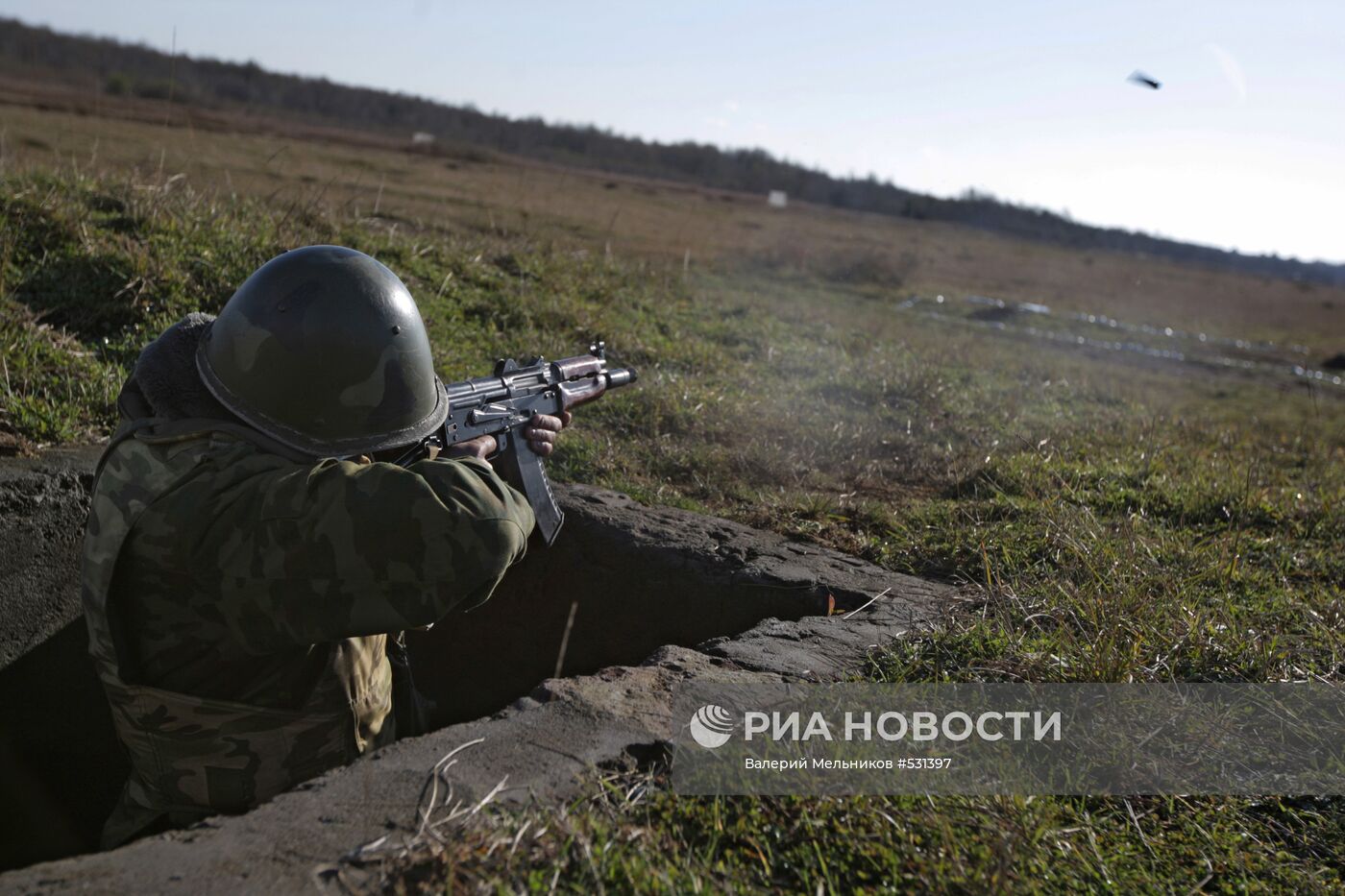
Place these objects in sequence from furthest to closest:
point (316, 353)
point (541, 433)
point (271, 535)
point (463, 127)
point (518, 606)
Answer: point (463, 127) < point (518, 606) < point (541, 433) < point (316, 353) < point (271, 535)

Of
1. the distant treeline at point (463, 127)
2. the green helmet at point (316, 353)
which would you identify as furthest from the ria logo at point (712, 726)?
the distant treeline at point (463, 127)

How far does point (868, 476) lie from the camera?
5.01 metres

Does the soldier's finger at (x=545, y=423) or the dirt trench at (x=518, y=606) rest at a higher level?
the soldier's finger at (x=545, y=423)

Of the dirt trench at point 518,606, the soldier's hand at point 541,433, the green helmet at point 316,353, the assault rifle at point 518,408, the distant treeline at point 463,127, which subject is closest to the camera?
the green helmet at point 316,353

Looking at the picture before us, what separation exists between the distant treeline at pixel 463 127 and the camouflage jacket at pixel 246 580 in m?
42.0

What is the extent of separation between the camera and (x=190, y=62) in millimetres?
53250

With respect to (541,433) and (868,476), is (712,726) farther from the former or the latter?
(868,476)

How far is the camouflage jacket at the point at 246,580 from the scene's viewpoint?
6.88ft

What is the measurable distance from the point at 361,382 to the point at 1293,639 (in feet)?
9.43

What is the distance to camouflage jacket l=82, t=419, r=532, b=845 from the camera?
2098 mm

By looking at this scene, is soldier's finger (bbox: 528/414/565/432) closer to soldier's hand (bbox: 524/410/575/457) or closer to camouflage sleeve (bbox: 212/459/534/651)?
soldier's hand (bbox: 524/410/575/457)

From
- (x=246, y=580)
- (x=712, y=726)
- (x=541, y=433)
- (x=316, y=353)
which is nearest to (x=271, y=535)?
(x=246, y=580)

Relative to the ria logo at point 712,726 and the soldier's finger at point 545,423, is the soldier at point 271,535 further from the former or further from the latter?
the soldier's finger at point 545,423

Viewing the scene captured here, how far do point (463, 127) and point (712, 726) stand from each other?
5158cm
